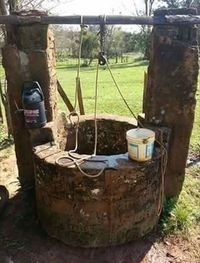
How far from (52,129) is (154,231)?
1797mm

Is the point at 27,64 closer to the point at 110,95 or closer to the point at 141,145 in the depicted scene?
the point at 141,145

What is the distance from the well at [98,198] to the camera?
3.35m

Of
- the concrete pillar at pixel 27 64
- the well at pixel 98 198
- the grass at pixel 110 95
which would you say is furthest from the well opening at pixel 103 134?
the grass at pixel 110 95

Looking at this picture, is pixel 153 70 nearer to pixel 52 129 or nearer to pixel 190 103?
pixel 190 103

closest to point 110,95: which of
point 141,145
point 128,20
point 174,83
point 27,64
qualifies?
point 27,64

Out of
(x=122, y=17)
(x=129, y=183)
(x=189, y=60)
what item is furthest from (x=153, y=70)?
(x=129, y=183)

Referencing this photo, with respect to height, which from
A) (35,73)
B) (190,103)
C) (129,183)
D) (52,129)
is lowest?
(129,183)

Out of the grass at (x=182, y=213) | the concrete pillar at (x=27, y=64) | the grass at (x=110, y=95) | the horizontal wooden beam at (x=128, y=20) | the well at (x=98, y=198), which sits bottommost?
the grass at (x=110, y=95)

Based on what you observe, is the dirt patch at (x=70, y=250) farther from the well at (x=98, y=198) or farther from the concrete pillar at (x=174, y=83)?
the concrete pillar at (x=174, y=83)

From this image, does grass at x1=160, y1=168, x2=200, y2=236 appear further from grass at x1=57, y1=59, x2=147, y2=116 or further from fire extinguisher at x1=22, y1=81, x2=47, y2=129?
grass at x1=57, y1=59, x2=147, y2=116

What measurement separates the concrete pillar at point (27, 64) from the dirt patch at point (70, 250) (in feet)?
4.07

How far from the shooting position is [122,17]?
355cm

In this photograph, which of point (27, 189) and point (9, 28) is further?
point (27, 189)

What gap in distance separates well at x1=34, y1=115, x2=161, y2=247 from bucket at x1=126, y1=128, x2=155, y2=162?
79 millimetres
